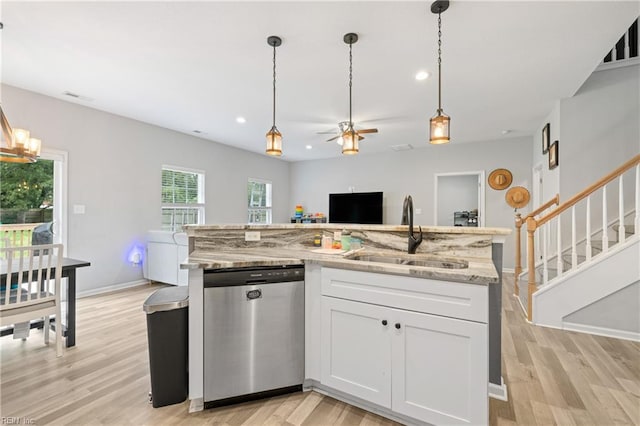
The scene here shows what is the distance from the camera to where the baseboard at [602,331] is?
107 inches

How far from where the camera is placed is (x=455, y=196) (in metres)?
7.63

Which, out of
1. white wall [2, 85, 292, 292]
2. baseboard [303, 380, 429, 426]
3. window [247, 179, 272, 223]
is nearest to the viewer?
baseboard [303, 380, 429, 426]

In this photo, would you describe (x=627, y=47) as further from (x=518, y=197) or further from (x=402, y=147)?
(x=402, y=147)

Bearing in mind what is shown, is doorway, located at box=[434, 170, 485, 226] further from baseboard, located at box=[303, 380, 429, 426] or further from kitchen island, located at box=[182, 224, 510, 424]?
baseboard, located at box=[303, 380, 429, 426]

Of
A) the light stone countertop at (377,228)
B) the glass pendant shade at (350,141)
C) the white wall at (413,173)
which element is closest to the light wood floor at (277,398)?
the light stone countertop at (377,228)

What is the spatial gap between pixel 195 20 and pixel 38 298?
8.05 feet

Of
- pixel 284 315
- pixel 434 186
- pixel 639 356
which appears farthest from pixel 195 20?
pixel 434 186

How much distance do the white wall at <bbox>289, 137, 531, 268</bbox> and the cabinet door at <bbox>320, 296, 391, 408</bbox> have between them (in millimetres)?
5120

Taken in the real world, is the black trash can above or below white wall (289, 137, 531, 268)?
below

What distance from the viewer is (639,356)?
7.85ft

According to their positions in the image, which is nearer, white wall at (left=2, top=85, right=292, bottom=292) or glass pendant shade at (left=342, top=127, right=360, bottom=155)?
glass pendant shade at (left=342, top=127, right=360, bottom=155)

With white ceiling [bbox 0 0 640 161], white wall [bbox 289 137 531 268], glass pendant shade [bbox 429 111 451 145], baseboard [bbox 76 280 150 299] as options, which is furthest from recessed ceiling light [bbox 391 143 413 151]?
baseboard [bbox 76 280 150 299]

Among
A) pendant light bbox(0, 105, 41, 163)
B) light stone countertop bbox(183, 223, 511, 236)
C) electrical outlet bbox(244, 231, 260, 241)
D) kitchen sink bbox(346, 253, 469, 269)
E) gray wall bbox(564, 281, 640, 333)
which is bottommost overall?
gray wall bbox(564, 281, 640, 333)

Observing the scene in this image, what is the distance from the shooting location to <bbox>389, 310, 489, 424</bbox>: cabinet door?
141 centimetres
